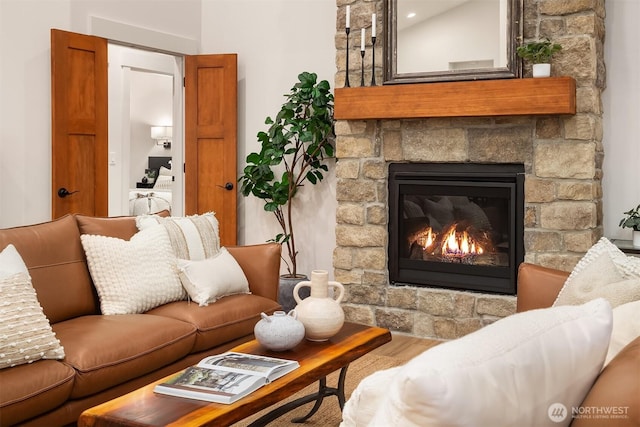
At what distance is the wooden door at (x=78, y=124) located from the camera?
16.1ft

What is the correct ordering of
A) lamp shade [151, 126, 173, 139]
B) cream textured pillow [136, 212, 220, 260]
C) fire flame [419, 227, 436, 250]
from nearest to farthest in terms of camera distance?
cream textured pillow [136, 212, 220, 260] → fire flame [419, 227, 436, 250] → lamp shade [151, 126, 173, 139]

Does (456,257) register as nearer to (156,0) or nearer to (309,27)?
(309,27)

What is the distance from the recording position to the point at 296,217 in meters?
5.79

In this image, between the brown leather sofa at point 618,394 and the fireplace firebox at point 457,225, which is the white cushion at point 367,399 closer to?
the brown leather sofa at point 618,394

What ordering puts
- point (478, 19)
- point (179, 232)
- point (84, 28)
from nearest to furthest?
point (179, 232)
point (478, 19)
point (84, 28)

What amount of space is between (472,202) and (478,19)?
1.22 m

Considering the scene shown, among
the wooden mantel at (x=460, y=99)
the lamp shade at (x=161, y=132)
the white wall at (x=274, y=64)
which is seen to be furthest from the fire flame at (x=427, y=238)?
the lamp shade at (x=161, y=132)

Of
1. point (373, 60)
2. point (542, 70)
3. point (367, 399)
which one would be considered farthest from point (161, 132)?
point (367, 399)

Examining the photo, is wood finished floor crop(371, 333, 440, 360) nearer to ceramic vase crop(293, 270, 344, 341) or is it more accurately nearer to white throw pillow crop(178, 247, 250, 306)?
white throw pillow crop(178, 247, 250, 306)

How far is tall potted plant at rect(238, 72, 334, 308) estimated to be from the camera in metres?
5.27

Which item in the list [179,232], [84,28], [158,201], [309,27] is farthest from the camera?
[158,201]

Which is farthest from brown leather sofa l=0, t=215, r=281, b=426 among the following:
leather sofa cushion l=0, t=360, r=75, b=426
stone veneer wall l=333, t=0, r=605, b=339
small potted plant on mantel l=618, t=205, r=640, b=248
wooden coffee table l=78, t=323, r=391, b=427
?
small potted plant on mantel l=618, t=205, r=640, b=248

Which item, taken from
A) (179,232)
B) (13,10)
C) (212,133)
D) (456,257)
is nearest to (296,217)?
(212,133)

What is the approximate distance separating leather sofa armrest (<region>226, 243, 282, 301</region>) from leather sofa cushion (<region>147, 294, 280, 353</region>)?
0.19 metres
